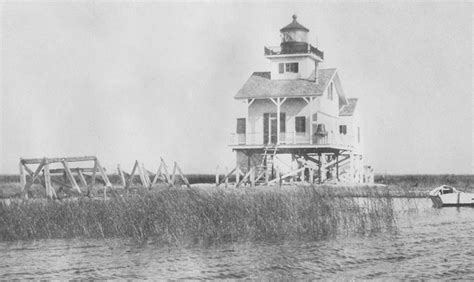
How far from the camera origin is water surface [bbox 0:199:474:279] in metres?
15.6

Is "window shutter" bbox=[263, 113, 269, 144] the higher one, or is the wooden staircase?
"window shutter" bbox=[263, 113, 269, 144]

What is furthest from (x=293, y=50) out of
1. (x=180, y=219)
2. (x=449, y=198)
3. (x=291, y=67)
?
(x=180, y=219)

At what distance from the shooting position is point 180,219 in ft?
68.3

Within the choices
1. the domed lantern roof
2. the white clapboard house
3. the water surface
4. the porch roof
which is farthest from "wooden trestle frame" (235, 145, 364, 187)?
the water surface

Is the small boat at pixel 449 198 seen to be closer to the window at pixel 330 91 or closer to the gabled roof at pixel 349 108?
the window at pixel 330 91

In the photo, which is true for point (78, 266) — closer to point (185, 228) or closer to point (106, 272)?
point (106, 272)

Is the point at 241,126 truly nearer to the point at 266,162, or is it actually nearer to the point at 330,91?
the point at 266,162

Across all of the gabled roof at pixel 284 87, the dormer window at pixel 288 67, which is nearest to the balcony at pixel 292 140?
the gabled roof at pixel 284 87

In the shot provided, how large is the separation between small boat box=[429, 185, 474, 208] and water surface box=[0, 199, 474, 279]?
14.1 meters

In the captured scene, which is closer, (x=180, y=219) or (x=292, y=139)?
(x=180, y=219)

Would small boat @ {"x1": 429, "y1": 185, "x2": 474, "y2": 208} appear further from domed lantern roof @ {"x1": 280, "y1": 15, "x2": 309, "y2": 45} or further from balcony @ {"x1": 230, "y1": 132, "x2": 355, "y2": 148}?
domed lantern roof @ {"x1": 280, "y1": 15, "x2": 309, "y2": 45}

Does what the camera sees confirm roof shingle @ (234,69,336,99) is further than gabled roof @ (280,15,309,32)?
No

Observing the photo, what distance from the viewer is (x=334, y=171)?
163ft

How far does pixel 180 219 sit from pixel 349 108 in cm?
3325
